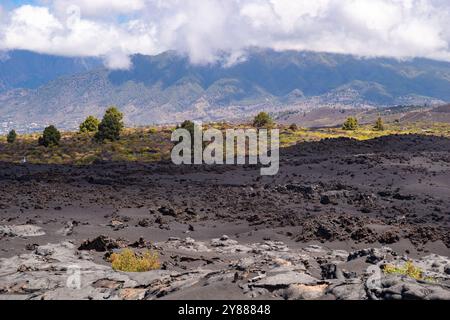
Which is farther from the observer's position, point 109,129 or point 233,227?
point 109,129

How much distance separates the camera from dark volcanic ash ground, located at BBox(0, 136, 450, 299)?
43.5 ft

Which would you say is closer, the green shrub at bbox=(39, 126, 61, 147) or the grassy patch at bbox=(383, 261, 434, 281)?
the grassy patch at bbox=(383, 261, 434, 281)

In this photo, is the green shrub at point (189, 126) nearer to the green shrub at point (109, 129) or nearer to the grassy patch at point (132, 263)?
the green shrub at point (109, 129)

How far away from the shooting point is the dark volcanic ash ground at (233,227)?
13273mm

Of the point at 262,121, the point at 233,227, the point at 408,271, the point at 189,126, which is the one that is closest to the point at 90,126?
the point at 189,126

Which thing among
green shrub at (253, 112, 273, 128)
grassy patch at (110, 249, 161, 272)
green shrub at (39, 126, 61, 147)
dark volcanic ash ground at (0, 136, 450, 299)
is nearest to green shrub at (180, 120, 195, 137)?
green shrub at (253, 112, 273, 128)

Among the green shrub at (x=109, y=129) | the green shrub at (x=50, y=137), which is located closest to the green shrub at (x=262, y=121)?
the green shrub at (x=109, y=129)

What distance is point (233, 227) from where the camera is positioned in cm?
2747

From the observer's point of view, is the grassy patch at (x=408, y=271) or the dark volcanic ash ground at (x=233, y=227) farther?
the grassy patch at (x=408, y=271)

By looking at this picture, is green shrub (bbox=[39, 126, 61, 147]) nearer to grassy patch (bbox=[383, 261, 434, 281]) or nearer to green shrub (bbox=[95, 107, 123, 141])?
green shrub (bbox=[95, 107, 123, 141])

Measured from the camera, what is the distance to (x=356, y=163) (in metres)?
50.2

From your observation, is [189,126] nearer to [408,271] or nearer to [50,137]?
[50,137]
